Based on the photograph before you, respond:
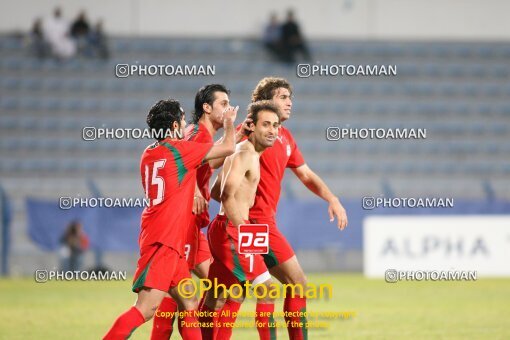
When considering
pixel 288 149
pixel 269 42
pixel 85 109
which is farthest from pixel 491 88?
pixel 288 149

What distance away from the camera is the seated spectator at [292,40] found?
78.4 feet

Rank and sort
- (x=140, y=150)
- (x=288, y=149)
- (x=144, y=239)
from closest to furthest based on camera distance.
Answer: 1. (x=144, y=239)
2. (x=288, y=149)
3. (x=140, y=150)

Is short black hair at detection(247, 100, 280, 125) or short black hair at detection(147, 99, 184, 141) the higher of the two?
short black hair at detection(247, 100, 280, 125)

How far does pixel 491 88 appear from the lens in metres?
25.3

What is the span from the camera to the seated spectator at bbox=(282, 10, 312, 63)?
2389 cm

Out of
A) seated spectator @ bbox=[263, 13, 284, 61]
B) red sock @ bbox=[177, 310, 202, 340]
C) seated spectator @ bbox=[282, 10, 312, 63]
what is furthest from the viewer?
seated spectator @ bbox=[263, 13, 284, 61]

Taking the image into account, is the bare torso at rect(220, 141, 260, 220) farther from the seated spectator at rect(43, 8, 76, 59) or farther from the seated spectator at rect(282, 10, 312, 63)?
the seated spectator at rect(43, 8, 76, 59)

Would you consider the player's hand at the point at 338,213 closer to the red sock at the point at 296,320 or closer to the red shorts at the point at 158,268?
the red sock at the point at 296,320

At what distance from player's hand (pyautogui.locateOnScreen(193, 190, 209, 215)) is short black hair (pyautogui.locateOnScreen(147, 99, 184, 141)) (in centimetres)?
76

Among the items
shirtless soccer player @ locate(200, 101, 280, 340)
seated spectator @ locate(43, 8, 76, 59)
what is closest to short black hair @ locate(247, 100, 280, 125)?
shirtless soccer player @ locate(200, 101, 280, 340)

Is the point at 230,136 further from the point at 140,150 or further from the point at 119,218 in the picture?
the point at 140,150

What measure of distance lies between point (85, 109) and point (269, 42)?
4888 millimetres

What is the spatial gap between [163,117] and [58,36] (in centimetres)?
1734

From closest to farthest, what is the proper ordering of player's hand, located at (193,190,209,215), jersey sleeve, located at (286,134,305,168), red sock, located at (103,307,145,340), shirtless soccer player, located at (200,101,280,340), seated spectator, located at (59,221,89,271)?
1. red sock, located at (103,307,145,340)
2. shirtless soccer player, located at (200,101,280,340)
3. player's hand, located at (193,190,209,215)
4. jersey sleeve, located at (286,134,305,168)
5. seated spectator, located at (59,221,89,271)
